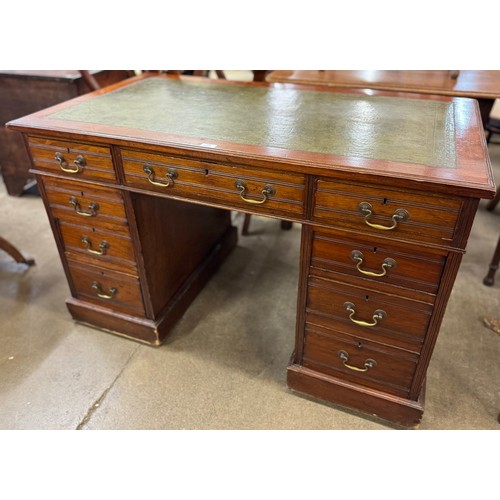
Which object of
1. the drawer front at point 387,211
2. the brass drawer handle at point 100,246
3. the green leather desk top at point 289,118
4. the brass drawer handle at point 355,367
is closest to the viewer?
the drawer front at point 387,211

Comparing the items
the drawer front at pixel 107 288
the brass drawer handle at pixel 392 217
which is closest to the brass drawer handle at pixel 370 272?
the brass drawer handle at pixel 392 217

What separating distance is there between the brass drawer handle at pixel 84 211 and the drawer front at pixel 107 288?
0.78ft

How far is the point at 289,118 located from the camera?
1302 mm

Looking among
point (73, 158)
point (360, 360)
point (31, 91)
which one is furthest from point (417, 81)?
point (31, 91)

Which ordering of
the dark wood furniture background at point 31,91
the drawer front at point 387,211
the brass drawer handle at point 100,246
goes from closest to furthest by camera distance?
1. the drawer front at point 387,211
2. the brass drawer handle at point 100,246
3. the dark wood furniture background at point 31,91

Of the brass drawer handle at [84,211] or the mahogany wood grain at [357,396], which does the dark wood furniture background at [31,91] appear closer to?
the brass drawer handle at [84,211]

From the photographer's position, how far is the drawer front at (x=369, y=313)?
3.86ft

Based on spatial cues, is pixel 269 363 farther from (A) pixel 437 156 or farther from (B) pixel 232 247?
(A) pixel 437 156

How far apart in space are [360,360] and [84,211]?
103 centimetres

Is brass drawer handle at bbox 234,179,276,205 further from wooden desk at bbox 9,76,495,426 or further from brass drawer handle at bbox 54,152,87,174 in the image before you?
brass drawer handle at bbox 54,152,87,174

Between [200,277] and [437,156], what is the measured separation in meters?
1.17

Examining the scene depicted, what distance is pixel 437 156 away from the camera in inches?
41.0

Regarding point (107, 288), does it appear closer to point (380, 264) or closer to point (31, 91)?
point (380, 264)

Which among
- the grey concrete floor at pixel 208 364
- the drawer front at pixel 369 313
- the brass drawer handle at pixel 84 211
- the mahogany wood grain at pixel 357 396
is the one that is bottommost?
the grey concrete floor at pixel 208 364
